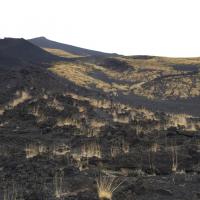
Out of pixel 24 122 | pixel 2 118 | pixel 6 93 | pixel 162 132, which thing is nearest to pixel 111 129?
pixel 162 132

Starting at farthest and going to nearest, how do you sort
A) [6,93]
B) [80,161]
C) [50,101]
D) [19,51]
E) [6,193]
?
[19,51] < [6,93] < [50,101] < [80,161] < [6,193]

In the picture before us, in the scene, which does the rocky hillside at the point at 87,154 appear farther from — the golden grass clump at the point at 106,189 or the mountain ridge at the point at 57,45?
the mountain ridge at the point at 57,45

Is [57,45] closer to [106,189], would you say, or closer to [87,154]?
[87,154]

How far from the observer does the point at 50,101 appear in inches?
1168

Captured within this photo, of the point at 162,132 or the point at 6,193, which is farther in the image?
the point at 162,132

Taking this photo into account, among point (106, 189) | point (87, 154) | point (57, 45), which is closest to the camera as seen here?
point (106, 189)

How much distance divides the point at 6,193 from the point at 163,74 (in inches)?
2194

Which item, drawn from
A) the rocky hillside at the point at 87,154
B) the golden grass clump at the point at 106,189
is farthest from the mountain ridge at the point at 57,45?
the golden grass clump at the point at 106,189

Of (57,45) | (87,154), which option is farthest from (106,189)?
(57,45)

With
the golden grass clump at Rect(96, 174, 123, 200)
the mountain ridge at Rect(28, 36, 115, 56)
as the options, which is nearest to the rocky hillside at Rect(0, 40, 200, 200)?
the golden grass clump at Rect(96, 174, 123, 200)

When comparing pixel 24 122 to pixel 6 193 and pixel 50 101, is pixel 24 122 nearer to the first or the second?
pixel 50 101

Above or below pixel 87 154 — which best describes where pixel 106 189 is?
above

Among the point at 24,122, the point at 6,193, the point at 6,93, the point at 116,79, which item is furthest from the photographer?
the point at 116,79

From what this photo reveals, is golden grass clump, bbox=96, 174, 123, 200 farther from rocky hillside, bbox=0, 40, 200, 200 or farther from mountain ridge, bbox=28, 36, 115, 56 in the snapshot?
mountain ridge, bbox=28, 36, 115, 56
